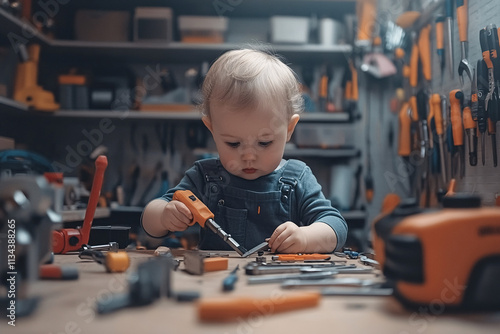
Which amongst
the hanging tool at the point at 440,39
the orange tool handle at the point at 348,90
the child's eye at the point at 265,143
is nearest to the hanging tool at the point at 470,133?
the hanging tool at the point at 440,39

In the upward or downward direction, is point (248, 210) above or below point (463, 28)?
below

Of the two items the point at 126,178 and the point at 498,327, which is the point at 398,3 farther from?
the point at 498,327

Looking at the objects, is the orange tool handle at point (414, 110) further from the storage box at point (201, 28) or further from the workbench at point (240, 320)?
the workbench at point (240, 320)

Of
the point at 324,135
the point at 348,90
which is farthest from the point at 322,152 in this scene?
the point at 348,90

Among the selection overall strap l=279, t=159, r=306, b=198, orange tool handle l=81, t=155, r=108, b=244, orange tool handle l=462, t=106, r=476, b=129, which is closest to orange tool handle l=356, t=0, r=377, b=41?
orange tool handle l=462, t=106, r=476, b=129

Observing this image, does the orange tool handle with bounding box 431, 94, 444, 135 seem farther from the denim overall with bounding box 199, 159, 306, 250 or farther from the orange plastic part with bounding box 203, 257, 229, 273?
the orange plastic part with bounding box 203, 257, 229, 273

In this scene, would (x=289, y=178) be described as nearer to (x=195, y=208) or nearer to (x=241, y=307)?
(x=195, y=208)

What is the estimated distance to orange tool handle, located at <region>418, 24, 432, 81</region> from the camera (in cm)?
175

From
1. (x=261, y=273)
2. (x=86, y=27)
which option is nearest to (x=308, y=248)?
(x=261, y=273)

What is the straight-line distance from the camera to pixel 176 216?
2.75 ft

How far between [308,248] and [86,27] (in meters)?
2.01

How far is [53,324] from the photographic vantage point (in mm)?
342

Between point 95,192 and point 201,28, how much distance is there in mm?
1728

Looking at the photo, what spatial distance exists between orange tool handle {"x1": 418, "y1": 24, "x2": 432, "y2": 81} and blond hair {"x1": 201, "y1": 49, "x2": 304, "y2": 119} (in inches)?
37.2
